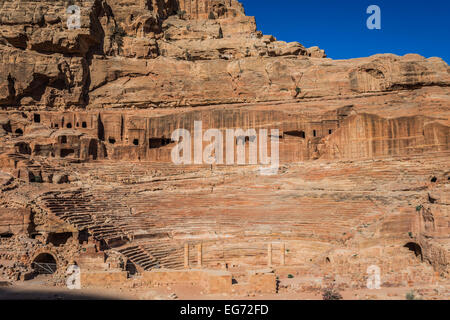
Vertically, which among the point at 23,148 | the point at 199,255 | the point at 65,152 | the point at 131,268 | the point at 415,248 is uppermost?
the point at 23,148

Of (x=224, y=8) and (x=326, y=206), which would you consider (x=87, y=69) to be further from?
(x=326, y=206)

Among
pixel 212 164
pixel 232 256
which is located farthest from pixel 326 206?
pixel 212 164

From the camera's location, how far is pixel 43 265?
19781mm

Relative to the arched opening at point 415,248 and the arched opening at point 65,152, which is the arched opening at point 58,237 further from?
the arched opening at point 415,248

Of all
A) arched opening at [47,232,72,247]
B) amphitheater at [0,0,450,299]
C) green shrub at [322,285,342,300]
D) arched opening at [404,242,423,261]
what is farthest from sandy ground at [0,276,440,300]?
arched opening at [404,242,423,261]

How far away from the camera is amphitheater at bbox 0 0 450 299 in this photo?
1978 cm

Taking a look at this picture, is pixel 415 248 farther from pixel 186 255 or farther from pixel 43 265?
pixel 43 265

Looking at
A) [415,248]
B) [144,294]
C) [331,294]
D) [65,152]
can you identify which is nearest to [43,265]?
[144,294]

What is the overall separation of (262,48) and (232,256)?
25.3m

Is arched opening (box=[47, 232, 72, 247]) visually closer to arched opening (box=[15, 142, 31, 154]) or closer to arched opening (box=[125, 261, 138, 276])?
arched opening (box=[125, 261, 138, 276])

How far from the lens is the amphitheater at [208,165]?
1978 centimetres

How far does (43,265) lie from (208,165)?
15.1m

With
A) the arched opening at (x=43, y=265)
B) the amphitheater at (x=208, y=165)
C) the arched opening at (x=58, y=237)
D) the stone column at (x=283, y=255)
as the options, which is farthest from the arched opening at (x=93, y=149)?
the stone column at (x=283, y=255)

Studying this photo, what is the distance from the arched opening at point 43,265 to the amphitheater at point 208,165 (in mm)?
57
